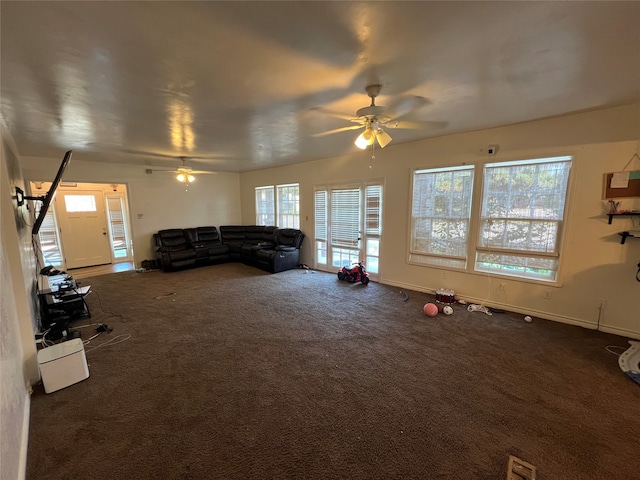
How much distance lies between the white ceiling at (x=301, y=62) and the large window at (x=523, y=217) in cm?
65

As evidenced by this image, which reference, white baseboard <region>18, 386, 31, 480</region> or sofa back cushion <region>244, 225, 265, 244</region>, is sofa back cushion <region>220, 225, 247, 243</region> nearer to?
sofa back cushion <region>244, 225, 265, 244</region>

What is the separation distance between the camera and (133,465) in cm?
154

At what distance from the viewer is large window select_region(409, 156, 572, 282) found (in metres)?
3.26

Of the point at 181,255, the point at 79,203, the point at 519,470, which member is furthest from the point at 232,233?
the point at 519,470

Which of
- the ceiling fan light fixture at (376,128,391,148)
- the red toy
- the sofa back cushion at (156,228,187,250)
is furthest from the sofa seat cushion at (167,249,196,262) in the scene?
the ceiling fan light fixture at (376,128,391,148)

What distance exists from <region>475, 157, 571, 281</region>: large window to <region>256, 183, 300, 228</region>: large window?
3.99 m

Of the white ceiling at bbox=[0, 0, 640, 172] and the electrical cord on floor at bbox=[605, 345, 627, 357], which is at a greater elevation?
the white ceiling at bbox=[0, 0, 640, 172]

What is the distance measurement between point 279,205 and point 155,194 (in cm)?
305

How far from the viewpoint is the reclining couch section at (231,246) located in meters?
5.98

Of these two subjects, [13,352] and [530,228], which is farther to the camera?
[530,228]

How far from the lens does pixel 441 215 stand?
4.12 metres

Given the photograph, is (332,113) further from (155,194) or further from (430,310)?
(155,194)

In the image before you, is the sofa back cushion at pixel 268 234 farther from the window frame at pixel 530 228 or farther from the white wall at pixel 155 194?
the window frame at pixel 530 228

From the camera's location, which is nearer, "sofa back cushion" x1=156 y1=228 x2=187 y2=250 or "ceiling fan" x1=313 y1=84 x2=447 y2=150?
"ceiling fan" x1=313 y1=84 x2=447 y2=150
